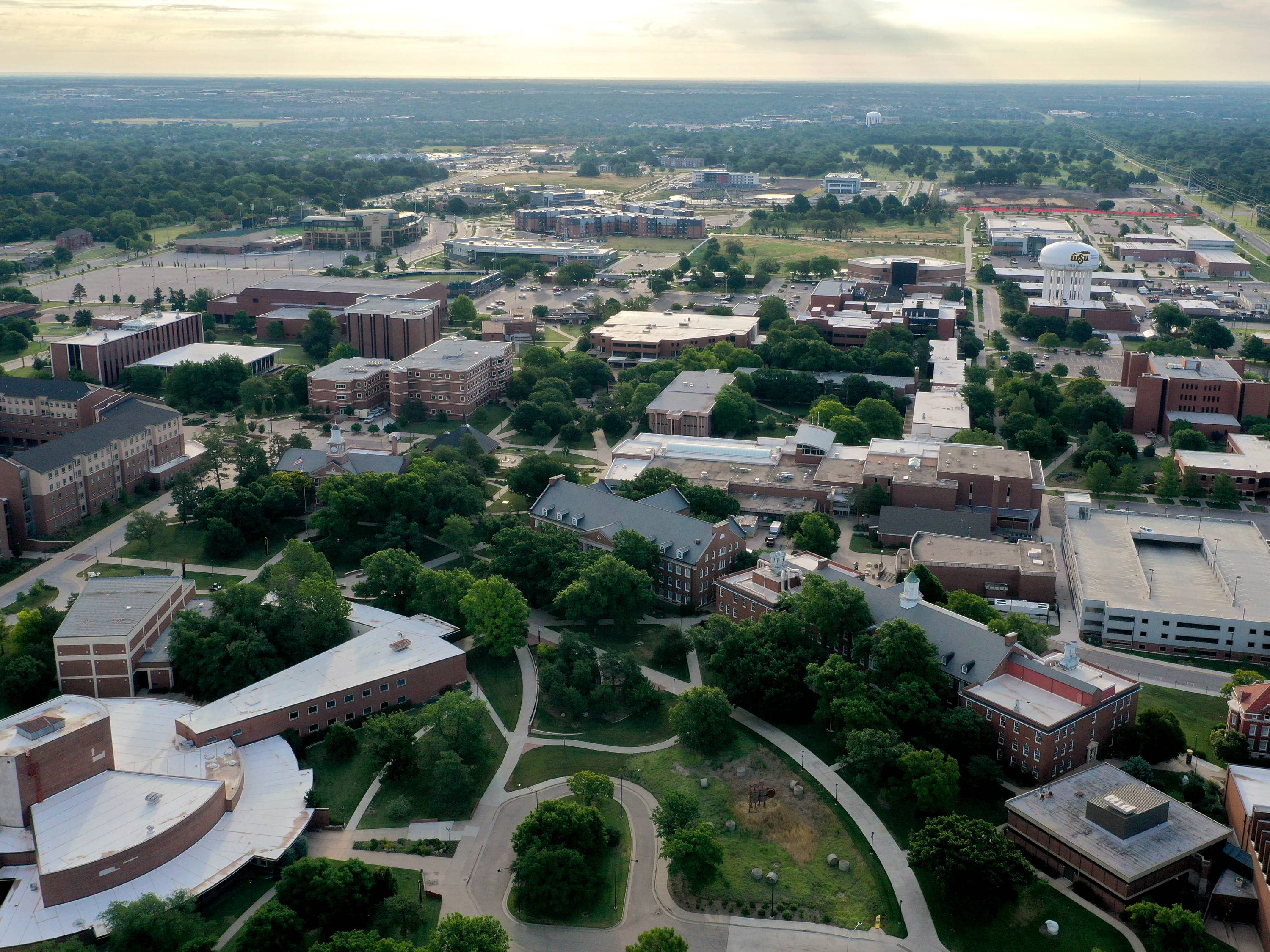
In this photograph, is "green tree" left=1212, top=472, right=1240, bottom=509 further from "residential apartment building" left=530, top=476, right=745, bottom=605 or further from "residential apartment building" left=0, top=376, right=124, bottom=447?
"residential apartment building" left=0, top=376, right=124, bottom=447

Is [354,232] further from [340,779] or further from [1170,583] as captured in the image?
[340,779]

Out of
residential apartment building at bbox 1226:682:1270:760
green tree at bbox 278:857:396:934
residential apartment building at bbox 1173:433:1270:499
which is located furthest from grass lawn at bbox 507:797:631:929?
residential apartment building at bbox 1173:433:1270:499

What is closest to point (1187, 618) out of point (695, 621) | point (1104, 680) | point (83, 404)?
point (1104, 680)

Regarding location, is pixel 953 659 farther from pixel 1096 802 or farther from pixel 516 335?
pixel 516 335

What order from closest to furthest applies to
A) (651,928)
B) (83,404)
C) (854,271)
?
(651,928)
(83,404)
(854,271)

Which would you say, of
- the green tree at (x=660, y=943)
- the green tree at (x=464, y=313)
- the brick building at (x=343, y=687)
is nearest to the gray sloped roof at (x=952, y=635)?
the brick building at (x=343, y=687)
